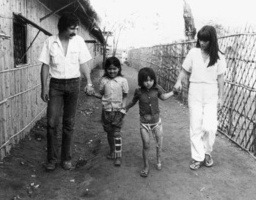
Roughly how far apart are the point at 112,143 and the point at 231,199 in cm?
188

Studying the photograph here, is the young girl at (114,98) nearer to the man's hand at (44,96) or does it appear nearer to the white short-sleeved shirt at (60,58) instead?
the white short-sleeved shirt at (60,58)

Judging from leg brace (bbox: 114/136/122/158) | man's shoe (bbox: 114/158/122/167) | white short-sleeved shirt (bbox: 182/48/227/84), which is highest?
white short-sleeved shirt (bbox: 182/48/227/84)

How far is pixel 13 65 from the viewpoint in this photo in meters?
5.13

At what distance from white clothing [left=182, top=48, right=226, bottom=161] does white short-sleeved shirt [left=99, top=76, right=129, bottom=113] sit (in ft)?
3.01

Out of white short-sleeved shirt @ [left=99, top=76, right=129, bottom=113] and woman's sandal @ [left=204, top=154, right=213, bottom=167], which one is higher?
white short-sleeved shirt @ [left=99, top=76, right=129, bottom=113]

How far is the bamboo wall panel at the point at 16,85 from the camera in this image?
461 centimetres

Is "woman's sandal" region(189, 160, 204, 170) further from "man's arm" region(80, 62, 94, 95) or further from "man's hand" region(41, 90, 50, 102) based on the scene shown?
"man's hand" region(41, 90, 50, 102)

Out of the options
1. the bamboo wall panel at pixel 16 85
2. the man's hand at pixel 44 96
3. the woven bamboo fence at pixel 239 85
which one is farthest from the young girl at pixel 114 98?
the woven bamboo fence at pixel 239 85

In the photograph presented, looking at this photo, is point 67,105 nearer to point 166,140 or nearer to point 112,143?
point 112,143

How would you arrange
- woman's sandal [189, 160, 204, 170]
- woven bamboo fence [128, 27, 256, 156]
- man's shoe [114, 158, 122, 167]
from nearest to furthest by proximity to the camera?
woman's sandal [189, 160, 204, 170] < man's shoe [114, 158, 122, 167] < woven bamboo fence [128, 27, 256, 156]

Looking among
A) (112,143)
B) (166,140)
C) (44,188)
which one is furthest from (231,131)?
(44,188)

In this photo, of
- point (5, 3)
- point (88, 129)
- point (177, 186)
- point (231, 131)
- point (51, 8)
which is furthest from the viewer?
point (51, 8)

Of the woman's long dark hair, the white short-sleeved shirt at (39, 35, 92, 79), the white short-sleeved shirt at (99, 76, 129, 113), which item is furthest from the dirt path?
the woman's long dark hair

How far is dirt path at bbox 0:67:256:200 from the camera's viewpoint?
3.81 meters
